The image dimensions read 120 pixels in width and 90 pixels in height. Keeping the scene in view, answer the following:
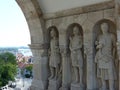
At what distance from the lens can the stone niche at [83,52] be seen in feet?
14.7

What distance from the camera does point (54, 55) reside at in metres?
5.48

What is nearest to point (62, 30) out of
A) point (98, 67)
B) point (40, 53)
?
point (40, 53)

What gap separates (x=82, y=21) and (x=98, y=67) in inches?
36.6

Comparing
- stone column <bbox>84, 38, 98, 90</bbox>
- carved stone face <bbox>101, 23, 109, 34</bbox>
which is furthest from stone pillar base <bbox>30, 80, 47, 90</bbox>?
carved stone face <bbox>101, 23, 109, 34</bbox>

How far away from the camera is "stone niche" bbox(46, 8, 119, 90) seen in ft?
14.7

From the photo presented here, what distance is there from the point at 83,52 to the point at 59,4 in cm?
114

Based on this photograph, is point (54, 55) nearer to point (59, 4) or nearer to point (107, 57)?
point (59, 4)

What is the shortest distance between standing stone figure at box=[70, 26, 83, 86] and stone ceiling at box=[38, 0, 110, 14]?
464mm

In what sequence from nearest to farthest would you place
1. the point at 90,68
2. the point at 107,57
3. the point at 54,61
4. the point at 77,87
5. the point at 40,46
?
the point at 107,57
the point at 90,68
the point at 77,87
the point at 54,61
the point at 40,46

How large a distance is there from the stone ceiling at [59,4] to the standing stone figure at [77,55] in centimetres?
46

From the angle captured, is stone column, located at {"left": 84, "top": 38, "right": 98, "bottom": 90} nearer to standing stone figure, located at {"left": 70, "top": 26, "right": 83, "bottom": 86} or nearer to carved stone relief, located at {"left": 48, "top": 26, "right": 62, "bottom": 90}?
standing stone figure, located at {"left": 70, "top": 26, "right": 83, "bottom": 86}

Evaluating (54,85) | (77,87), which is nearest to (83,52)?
(77,87)

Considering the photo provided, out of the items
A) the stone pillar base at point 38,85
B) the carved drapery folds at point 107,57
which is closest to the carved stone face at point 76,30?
Result: the carved drapery folds at point 107,57

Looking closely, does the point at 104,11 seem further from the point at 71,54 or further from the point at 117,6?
the point at 71,54
